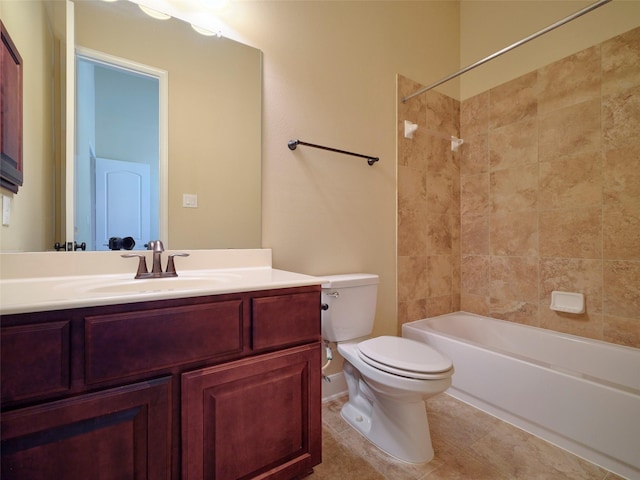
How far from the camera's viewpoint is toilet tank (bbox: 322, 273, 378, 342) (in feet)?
5.08

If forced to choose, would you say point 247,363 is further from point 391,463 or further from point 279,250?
point 391,463

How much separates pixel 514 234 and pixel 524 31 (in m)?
1.41

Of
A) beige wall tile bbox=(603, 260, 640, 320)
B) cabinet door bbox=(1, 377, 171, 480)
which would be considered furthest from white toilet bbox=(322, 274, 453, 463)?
beige wall tile bbox=(603, 260, 640, 320)

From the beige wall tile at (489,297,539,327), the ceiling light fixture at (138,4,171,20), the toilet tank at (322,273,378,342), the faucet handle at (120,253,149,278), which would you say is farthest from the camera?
the beige wall tile at (489,297,539,327)

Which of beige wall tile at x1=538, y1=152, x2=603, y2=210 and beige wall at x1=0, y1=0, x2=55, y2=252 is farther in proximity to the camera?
beige wall tile at x1=538, y1=152, x2=603, y2=210

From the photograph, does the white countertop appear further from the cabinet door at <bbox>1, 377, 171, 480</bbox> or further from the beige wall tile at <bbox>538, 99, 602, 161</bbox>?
the beige wall tile at <bbox>538, 99, 602, 161</bbox>

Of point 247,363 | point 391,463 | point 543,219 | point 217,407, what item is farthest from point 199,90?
point 543,219

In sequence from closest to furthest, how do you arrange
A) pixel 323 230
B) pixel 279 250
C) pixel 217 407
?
pixel 217 407
pixel 279 250
pixel 323 230

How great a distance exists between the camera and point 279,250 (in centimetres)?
158

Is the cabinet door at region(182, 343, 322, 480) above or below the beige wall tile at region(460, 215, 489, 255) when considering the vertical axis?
below

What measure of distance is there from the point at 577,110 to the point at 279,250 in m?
1.99

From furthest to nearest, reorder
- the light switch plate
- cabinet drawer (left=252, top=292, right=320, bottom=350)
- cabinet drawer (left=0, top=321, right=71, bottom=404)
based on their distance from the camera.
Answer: the light switch plate
cabinet drawer (left=252, top=292, right=320, bottom=350)
cabinet drawer (left=0, top=321, right=71, bottom=404)

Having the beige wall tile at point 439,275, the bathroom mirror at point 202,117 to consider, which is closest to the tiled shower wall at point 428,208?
the beige wall tile at point 439,275

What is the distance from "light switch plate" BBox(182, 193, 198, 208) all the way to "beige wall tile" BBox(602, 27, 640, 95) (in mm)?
2329
